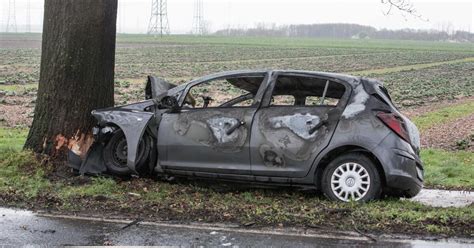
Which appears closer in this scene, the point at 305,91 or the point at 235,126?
the point at 235,126

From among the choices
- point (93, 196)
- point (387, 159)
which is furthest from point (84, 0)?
point (387, 159)

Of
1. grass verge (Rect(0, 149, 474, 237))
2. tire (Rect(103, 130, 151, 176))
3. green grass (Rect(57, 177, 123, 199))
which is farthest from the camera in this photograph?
tire (Rect(103, 130, 151, 176))

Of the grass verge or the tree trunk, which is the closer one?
the grass verge

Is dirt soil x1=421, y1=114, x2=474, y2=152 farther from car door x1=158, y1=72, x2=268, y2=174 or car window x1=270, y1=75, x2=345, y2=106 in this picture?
car door x1=158, y1=72, x2=268, y2=174

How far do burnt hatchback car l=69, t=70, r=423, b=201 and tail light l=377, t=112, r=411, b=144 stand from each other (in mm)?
12

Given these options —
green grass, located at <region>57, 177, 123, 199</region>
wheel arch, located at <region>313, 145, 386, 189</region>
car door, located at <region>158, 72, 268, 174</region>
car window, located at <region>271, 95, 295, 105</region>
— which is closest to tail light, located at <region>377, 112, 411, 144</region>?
wheel arch, located at <region>313, 145, 386, 189</region>

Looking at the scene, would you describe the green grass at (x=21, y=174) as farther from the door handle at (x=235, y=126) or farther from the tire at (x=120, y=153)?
the door handle at (x=235, y=126)

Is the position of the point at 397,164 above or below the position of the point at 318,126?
below

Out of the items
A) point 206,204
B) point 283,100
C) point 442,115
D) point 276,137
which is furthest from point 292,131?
point 442,115

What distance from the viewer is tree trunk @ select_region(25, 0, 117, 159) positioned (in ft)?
24.9

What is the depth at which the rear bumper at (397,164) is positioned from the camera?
636cm

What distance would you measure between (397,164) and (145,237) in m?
2.78

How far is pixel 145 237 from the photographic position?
5332 mm

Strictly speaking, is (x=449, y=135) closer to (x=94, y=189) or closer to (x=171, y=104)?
(x=171, y=104)
